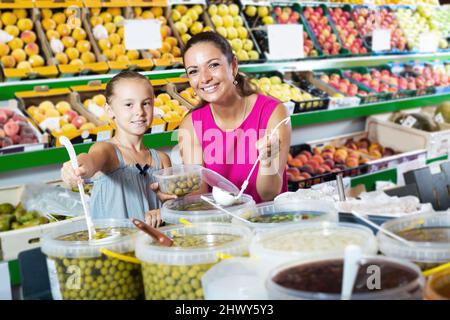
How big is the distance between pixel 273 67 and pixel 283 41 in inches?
9.0

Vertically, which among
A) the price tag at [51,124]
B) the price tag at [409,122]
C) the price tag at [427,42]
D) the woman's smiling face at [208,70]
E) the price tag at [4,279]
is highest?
the price tag at [427,42]

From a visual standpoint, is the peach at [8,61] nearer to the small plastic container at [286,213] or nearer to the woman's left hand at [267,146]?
the woman's left hand at [267,146]

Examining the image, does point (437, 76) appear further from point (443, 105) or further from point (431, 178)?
point (431, 178)

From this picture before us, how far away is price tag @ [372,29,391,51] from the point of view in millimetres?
5449

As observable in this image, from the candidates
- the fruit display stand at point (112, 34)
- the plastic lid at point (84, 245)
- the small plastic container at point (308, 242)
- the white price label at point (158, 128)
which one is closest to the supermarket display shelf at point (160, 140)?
the white price label at point (158, 128)

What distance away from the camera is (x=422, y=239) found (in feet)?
4.19

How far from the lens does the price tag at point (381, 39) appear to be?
17.9 feet

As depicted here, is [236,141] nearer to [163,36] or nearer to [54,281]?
[54,281]

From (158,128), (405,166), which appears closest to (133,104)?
(158,128)

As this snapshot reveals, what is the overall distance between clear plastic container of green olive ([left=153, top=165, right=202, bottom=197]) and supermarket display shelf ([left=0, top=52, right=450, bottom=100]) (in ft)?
6.00

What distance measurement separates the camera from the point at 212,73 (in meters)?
2.36

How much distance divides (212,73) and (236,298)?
143cm

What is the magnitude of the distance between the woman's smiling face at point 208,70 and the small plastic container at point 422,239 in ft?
3.97
